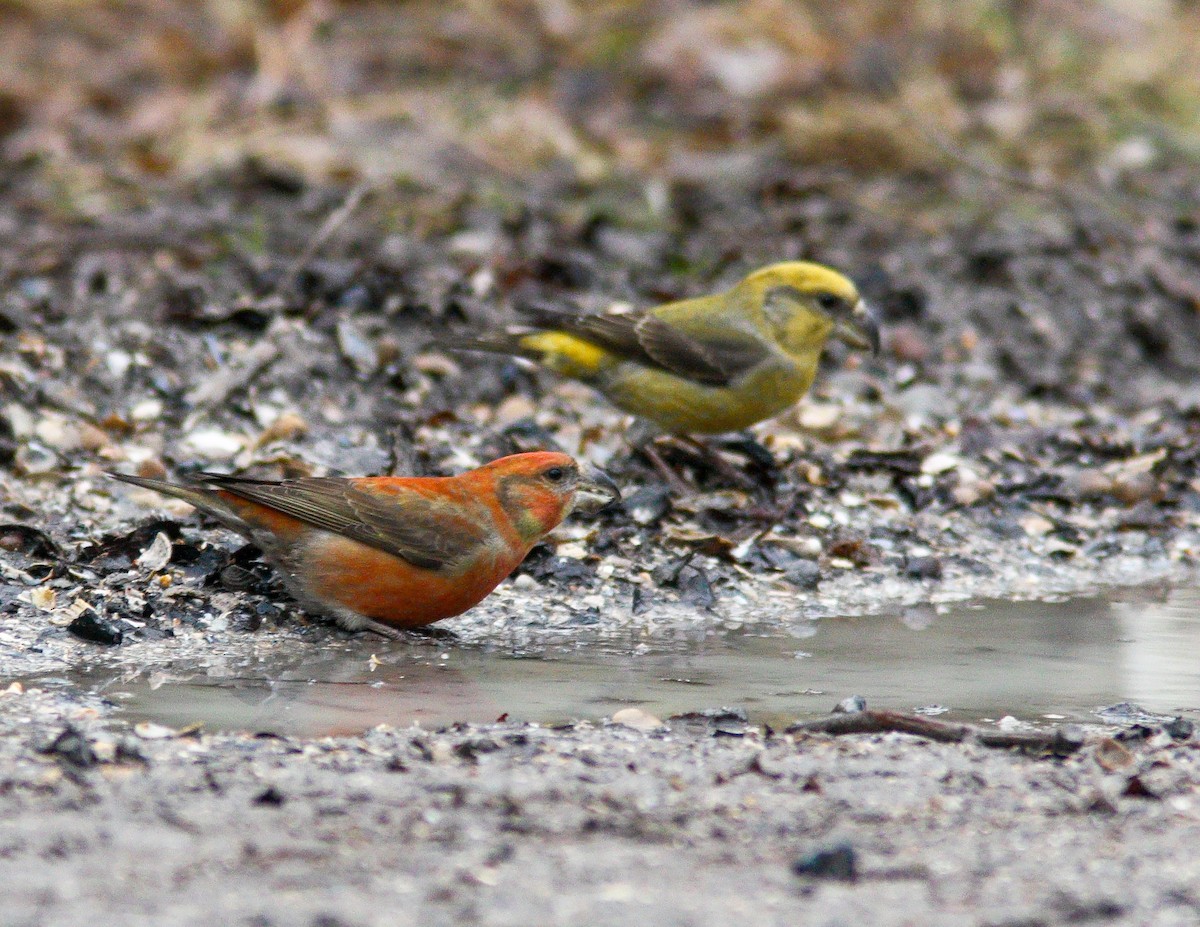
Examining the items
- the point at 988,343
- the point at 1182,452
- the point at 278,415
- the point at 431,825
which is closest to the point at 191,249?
the point at 278,415

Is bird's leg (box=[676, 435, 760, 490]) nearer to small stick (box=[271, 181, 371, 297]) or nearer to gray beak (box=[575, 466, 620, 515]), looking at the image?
gray beak (box=[575, 466, 620, 515])

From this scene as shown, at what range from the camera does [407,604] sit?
502 centimetres

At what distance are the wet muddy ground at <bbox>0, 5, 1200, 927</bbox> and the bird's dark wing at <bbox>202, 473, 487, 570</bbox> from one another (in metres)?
0.31

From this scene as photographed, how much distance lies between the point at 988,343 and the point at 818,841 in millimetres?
6156

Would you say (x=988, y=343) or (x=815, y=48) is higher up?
(x=815, y=48)

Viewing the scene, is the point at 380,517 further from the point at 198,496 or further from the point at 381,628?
the point at 198,496

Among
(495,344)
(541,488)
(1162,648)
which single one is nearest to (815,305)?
(495,344)

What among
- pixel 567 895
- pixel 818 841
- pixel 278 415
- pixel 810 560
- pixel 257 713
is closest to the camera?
pixel 567 895

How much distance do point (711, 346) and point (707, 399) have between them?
0.84ft

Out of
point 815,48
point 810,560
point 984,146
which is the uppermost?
point 815,48

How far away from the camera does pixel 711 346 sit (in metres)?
7.04

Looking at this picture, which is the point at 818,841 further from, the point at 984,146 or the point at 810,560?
the point at 984,146

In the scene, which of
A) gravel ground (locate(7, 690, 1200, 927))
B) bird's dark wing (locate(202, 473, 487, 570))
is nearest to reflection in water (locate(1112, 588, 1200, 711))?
gravel ground (locate(7, 690, 1200, 927))

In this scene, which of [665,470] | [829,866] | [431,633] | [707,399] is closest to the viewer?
[829,866]
